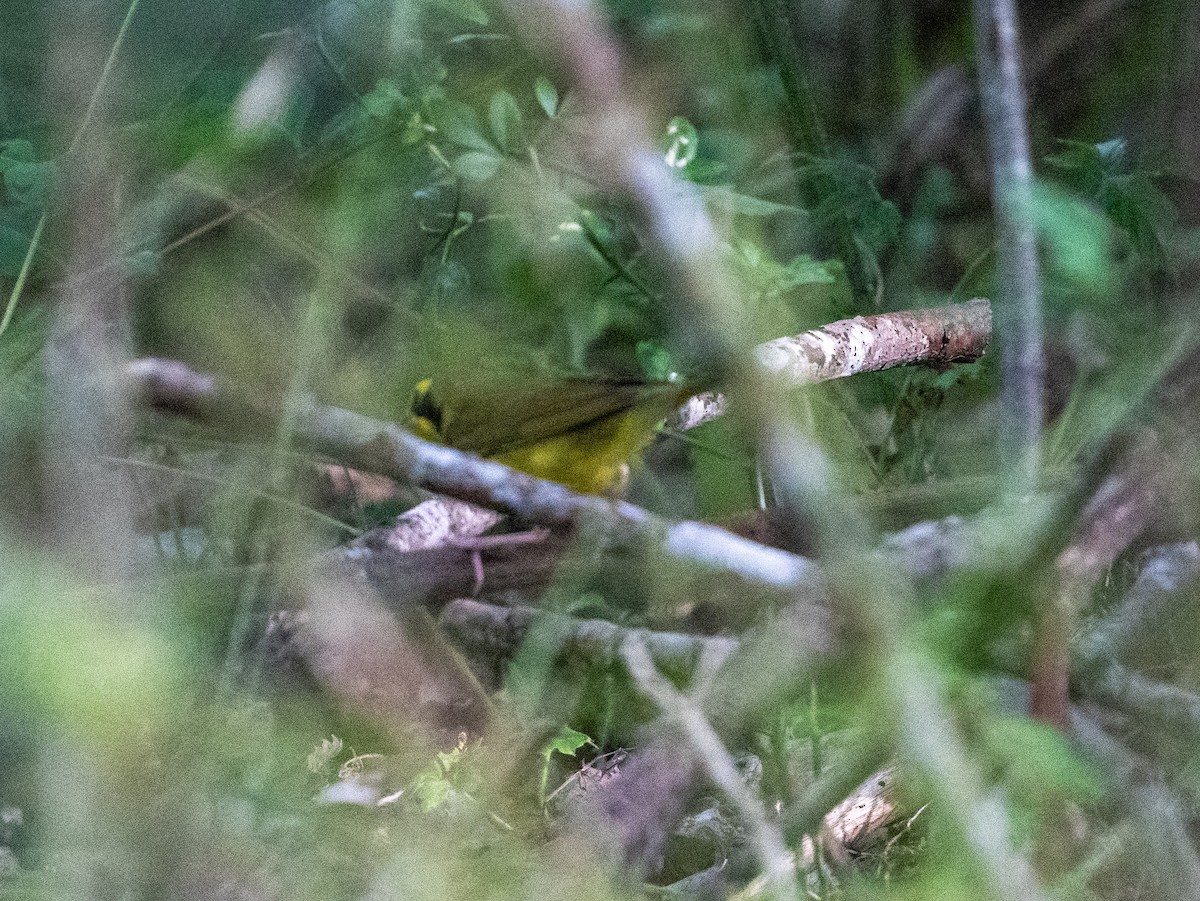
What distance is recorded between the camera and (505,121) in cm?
202

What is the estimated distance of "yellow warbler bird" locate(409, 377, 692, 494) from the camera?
100 inches

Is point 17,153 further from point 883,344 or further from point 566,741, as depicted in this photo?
point 883,344

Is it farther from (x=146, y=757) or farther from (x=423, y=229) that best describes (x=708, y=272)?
(x=423, y=229)

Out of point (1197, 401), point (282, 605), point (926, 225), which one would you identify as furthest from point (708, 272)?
point (926, 225)

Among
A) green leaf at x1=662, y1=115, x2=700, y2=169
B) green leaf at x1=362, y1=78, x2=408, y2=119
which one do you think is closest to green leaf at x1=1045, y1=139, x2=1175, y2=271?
green leaf at x1=662, y1=115, x2=700, y2=169

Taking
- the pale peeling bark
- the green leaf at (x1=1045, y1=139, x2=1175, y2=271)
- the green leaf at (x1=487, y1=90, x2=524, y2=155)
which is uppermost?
the green leaf at (x1=487, y1=90, x2=524, y2=155)

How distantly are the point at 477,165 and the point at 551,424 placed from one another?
0.79m

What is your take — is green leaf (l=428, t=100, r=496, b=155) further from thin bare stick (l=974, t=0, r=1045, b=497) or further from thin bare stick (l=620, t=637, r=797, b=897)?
thin bare stick (l=620, t=637, r=797, b=897)

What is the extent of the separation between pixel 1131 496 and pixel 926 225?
1.95 meters

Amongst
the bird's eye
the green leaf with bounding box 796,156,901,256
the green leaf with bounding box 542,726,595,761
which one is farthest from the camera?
the bird's eye

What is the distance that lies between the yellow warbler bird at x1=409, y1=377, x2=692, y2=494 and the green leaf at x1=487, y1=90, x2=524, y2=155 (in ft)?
2.04

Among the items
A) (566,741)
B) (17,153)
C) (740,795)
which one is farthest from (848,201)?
(740,795)

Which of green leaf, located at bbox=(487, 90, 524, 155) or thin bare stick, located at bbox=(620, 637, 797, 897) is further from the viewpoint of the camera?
green leaf, located at bbox=(487, 90, 524, 155)

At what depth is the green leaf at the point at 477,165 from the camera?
1993 mm
